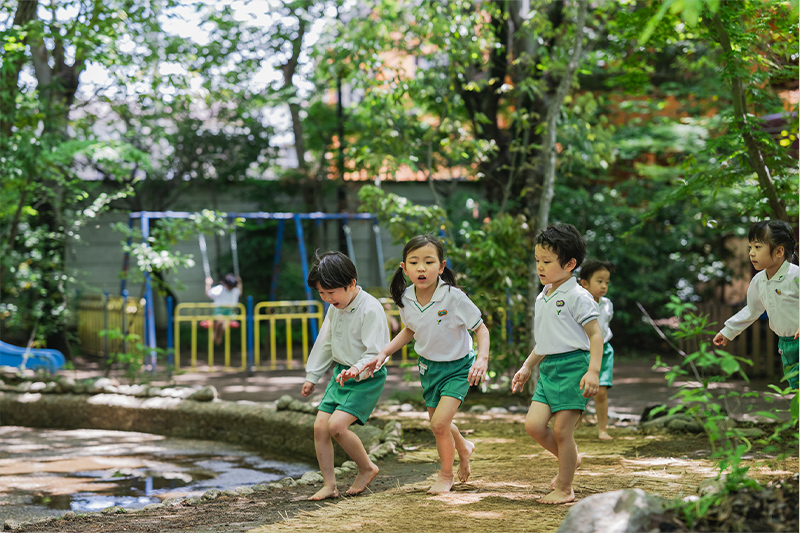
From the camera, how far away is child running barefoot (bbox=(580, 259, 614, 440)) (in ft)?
18.1

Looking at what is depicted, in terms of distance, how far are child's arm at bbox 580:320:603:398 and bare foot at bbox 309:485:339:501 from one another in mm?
1540

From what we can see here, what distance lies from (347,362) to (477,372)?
871 mm

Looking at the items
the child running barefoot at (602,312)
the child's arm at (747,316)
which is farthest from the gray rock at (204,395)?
the child's arm at (747,316)

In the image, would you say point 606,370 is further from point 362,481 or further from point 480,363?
point 362,481

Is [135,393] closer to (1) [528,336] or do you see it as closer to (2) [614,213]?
(1) [528,336]

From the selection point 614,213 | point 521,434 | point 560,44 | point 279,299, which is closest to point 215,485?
point 521,434

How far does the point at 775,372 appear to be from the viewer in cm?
934

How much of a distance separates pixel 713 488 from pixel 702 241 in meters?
10.7

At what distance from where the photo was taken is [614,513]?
101 inches

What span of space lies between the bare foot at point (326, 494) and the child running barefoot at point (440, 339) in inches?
22.2

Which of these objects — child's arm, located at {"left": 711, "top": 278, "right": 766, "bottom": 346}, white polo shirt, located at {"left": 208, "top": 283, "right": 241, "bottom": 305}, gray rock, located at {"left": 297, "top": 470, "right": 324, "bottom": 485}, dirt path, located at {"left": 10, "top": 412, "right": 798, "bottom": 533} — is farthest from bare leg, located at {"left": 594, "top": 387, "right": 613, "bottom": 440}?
white polo shirt, located at {"left": 208, "top": 283, "right": 241, "bottom": 305}

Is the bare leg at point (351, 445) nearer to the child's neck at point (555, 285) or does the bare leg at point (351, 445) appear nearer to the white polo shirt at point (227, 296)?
the child's neck at point (555, 285)

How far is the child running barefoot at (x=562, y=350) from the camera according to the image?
3.70 meters

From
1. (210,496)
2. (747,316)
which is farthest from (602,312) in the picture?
(210,496)
